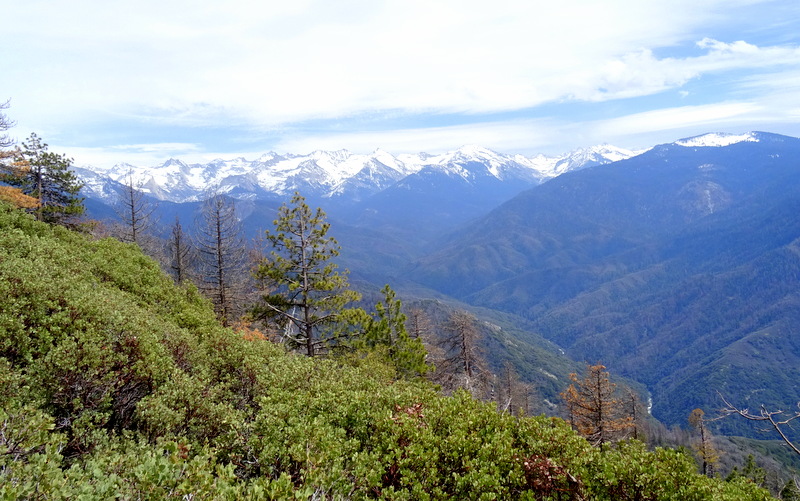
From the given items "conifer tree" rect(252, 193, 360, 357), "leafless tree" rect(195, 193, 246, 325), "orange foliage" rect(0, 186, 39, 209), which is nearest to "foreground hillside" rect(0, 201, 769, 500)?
"conifer tree" rect(252, 193, 360, 357)

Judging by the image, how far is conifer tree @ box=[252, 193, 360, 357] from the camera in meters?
25.3

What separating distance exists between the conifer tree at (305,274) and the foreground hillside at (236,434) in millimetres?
11525

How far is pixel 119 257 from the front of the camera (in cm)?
2319

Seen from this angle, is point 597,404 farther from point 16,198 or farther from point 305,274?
point 16,198

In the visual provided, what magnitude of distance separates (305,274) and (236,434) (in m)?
16.4

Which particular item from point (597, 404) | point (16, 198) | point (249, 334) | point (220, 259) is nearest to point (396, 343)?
point (249, 334)

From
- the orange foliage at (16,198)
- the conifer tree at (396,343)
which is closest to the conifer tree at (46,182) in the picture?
the orange foliage at (16,198)

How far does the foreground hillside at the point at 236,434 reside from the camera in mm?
6715

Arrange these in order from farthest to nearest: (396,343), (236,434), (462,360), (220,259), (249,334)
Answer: (462,360), (220,259), (396,343), (249,334), (236,434)

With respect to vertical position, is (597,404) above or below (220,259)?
below

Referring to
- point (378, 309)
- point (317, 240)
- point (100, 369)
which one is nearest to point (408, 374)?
point (378, 309)

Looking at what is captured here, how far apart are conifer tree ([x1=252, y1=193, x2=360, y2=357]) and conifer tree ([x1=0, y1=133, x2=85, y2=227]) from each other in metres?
20.9

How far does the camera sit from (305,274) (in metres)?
25.8

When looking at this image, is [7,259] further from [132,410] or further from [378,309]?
[378,309]
